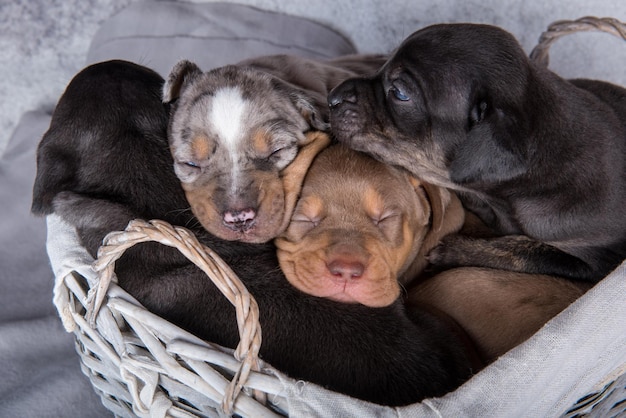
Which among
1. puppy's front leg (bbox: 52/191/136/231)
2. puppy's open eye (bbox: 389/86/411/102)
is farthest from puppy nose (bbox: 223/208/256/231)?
puppy's open eye (bbox: 389/86/411/102)

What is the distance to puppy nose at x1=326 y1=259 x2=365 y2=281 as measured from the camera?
2.07 meters

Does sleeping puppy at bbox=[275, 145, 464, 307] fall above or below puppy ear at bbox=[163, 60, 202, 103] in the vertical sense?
below

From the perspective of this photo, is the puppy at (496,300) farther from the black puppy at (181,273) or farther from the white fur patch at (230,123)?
the white fur patch at (230,123)

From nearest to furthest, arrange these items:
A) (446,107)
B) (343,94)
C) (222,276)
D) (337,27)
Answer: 1. (222,276)
2. (446,107)
3. (343,94)
4. (337,27)

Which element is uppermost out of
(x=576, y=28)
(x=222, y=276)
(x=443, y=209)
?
(x=576, y=28)

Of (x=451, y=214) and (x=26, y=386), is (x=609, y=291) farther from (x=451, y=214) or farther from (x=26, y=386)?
(x=26, y=386)

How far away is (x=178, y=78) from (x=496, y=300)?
1388 mm

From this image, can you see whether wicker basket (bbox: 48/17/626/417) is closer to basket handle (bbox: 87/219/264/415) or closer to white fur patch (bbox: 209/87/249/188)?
basket handle (bbox: 87/219/264/415)

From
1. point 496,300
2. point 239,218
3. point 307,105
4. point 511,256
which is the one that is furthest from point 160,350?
point 511,256

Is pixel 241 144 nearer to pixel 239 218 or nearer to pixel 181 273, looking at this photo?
pixel 239 218

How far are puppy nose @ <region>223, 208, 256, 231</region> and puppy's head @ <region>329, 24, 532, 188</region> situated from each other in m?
0.47

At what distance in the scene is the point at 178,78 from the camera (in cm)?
244

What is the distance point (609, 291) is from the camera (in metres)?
1.86

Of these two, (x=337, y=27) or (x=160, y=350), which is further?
(x=337, y=27)
